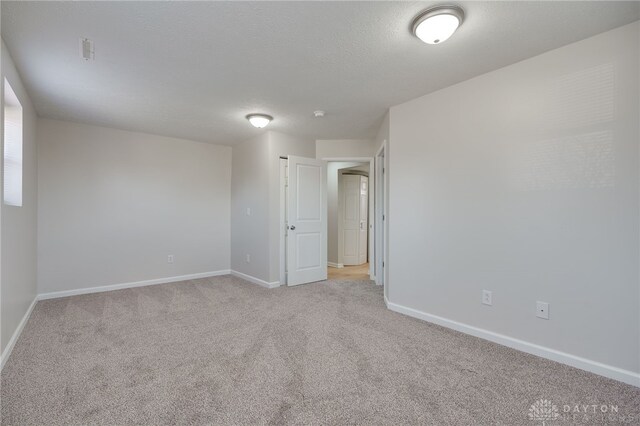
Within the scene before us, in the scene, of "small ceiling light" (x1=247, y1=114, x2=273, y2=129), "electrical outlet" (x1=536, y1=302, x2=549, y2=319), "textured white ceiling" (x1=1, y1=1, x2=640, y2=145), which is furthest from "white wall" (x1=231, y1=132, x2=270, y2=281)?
"electrical outlet" (x1=536, y1=302, x2=549, y2=319)

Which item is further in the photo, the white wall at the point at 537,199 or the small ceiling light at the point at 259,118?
the small ceiling light at the point at 259,118

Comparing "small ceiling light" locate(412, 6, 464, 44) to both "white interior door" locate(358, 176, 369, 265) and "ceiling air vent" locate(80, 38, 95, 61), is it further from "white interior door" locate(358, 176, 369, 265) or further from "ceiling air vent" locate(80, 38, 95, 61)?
"white interior door" locate(358, 176, 369, 265)

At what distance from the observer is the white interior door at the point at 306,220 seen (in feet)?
14.7

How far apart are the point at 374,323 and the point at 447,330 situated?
2.28ft

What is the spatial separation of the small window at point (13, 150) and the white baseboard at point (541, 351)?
4095 mm

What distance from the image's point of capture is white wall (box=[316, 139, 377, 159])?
4.83 meters

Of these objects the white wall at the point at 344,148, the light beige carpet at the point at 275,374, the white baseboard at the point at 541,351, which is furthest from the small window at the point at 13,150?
the white baseboard at the point at 541,351

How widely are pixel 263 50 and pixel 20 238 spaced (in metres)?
2.91

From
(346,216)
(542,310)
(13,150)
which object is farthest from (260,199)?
(542,310)

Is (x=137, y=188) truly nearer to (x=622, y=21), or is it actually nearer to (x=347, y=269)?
(x=347, y=269)

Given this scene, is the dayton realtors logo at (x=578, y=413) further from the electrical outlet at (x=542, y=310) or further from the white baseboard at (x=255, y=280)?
the white baseboard at (x=255, y=280)

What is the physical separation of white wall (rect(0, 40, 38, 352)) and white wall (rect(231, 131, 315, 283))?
2608 mm

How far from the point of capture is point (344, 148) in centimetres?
487

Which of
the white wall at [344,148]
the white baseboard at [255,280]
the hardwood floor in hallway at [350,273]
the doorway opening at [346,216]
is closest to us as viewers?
the white baseboard at [255,280]
